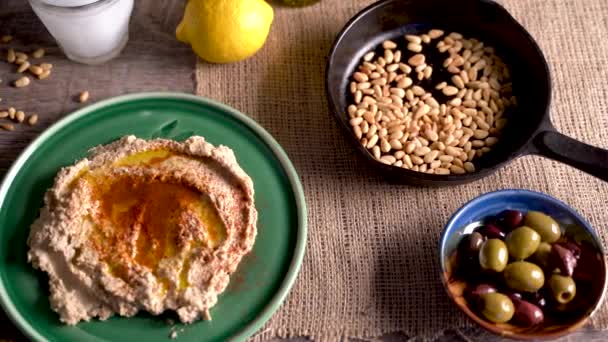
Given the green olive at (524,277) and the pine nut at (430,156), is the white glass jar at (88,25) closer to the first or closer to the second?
the pine nut at (430,156)

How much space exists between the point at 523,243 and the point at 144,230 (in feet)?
1.76

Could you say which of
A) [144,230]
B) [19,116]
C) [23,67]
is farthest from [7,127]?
[144,230]

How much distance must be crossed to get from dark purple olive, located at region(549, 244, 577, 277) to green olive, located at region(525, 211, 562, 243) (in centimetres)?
2

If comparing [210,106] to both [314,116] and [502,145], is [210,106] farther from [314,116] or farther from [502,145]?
[502,145]

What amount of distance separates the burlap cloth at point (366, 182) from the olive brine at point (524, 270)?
0.08 meters

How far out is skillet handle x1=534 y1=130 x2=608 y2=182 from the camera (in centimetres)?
99

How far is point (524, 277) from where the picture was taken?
0.91 meters

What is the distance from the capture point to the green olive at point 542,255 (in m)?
0.94

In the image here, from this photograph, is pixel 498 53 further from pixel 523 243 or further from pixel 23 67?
pixel 23 67

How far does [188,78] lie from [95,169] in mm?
278

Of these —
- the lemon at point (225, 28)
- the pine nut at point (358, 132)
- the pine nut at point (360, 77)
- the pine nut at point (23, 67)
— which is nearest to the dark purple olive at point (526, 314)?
the pine nut at point (358, 132)

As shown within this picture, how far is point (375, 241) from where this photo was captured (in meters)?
1.04

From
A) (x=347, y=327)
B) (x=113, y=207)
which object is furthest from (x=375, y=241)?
(x=113, y=207)

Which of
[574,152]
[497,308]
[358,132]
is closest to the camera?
[497,308]
